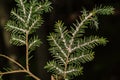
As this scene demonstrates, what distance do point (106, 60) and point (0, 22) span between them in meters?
1.96

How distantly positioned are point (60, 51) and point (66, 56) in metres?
0.03

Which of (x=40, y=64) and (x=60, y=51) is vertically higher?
(x=60, y=51)

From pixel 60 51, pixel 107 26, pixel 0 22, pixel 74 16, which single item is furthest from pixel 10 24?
pixel 107 26

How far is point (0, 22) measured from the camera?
394 cm

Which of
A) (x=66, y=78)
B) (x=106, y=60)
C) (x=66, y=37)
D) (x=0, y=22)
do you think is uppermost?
(x=66, y=37)

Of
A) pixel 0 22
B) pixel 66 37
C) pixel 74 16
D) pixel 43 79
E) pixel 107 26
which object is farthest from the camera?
pixel 107 26

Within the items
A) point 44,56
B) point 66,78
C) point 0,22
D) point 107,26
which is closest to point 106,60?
Answer: point 107,26

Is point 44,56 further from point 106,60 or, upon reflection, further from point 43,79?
point 106,60

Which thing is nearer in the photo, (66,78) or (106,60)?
(66,78)

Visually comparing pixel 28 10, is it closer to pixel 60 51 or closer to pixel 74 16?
pixel 60 51

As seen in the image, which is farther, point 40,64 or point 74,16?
point 74,16

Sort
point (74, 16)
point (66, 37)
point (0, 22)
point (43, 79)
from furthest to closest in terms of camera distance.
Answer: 1. point (74, 16)
2. point (0, 22)
3. point (43, 79)
4. point (66, 37)

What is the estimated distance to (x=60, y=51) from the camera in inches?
47.0

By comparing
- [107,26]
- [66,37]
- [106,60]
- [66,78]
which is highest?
[66,37]
